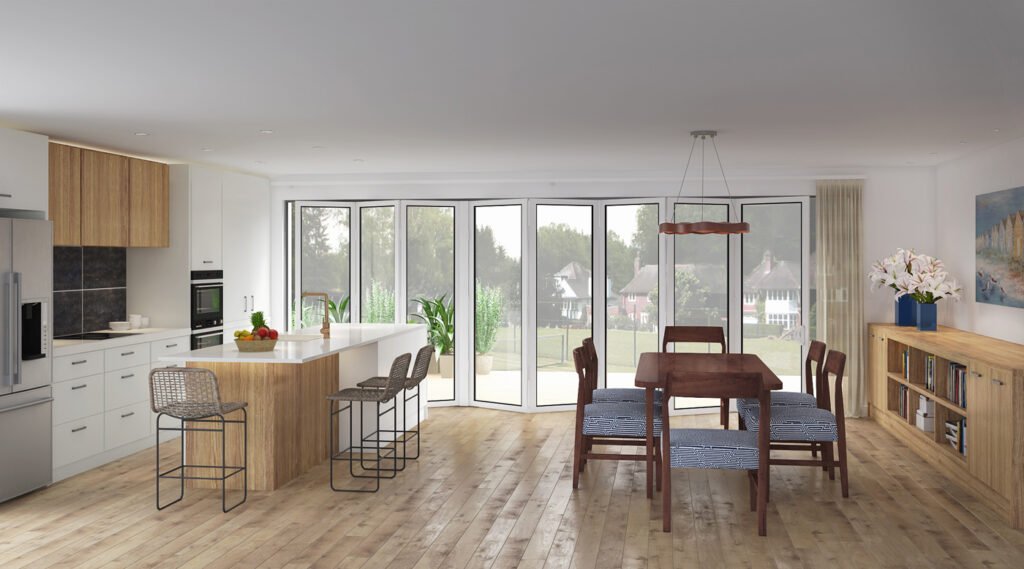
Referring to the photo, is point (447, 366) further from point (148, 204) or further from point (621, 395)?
point (148, 204)

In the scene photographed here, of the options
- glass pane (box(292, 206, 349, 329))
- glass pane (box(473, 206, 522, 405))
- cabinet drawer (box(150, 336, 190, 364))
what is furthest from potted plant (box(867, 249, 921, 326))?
cabinet drawer (box(150, 336, 190, 364))

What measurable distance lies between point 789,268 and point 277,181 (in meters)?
5.33

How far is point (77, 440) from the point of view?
6.00 m

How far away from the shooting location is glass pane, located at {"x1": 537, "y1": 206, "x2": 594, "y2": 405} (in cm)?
848

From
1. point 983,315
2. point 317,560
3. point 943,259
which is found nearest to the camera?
point 317,560

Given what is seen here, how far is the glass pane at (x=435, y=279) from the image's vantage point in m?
8.75

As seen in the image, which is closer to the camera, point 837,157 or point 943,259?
point 837,157

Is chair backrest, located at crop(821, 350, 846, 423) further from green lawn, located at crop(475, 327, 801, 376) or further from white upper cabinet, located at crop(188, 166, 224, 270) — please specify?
white upper cabinet, located at crop(188, 166, 224, 270)

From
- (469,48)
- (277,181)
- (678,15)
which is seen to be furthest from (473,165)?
(678,15)

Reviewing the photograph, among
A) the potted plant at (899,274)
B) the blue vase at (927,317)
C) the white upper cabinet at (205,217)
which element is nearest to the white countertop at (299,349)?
the white upper cabinet at (205,217)

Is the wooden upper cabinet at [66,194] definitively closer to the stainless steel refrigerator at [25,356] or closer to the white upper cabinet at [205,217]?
the stainless steel refrigerator at [25,356]

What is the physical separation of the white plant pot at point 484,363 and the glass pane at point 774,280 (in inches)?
101

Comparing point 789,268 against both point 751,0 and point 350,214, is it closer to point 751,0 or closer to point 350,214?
point 350,214

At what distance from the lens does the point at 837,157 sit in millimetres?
7375
